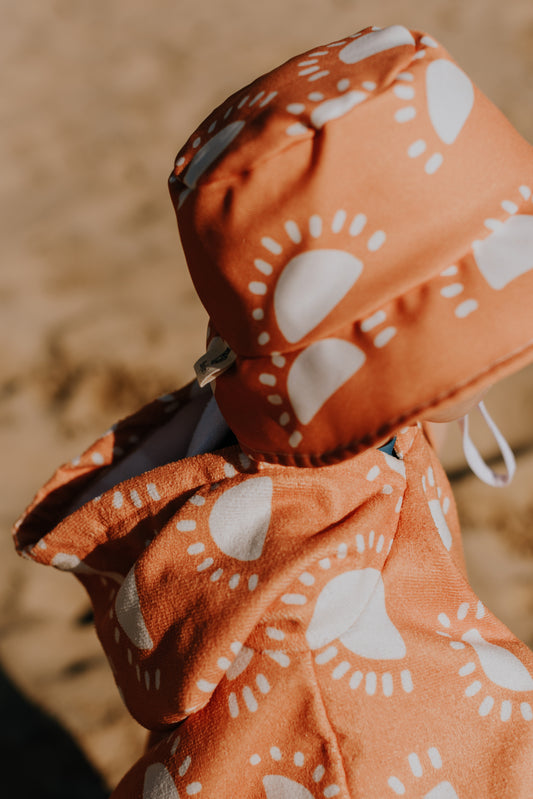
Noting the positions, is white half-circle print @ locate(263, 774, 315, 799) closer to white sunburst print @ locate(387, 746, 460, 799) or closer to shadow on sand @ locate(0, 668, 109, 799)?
white sunburst print @ locate(387, 746, 460, 799)

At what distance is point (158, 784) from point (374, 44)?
0.81 meters

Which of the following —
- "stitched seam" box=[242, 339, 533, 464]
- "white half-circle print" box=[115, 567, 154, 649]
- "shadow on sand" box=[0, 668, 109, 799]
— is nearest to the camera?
"stitched seam" box=[242, 339, 533, 464]

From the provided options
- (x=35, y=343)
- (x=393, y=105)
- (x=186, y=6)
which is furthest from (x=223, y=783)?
(x=186, y=6)

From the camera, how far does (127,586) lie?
75 centimetres

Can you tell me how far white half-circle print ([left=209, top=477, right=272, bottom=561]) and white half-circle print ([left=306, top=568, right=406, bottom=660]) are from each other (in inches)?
3.6

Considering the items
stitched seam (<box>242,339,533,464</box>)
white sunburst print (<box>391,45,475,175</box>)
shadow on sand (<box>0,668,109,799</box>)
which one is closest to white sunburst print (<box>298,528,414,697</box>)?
stitched seam (<box>242,339,533,464</box>)

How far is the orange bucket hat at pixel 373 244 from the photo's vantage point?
0.62 meters

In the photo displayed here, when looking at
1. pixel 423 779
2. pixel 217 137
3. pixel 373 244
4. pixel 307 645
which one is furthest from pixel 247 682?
pixel 217 137

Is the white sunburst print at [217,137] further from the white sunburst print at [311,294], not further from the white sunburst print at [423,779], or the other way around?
the white sunburst print at [423,779]

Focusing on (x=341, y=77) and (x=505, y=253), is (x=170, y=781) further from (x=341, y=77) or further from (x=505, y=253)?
(x=341, y=77)

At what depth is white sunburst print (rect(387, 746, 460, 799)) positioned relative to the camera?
691 mm

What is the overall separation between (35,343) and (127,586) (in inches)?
57.9

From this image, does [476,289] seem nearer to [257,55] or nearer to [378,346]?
[378,346]

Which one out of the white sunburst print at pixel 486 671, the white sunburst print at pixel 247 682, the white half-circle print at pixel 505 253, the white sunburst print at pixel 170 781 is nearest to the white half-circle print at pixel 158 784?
the white sunburst print at pixel 170 781
